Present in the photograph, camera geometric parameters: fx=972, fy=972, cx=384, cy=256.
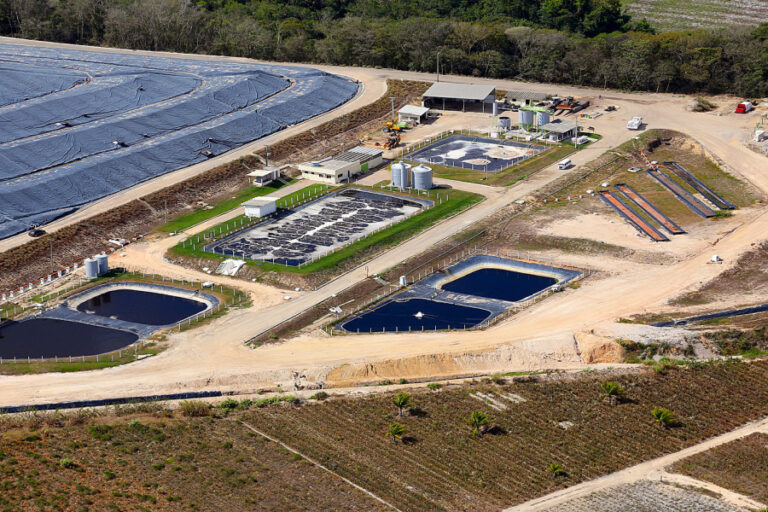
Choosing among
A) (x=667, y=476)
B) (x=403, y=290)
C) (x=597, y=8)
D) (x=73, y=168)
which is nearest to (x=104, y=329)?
(x=403, y=290)

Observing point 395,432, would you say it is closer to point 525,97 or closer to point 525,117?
point 525,117

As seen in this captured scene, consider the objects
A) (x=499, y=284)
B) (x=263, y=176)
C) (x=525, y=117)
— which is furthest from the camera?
(x=525, y=117)

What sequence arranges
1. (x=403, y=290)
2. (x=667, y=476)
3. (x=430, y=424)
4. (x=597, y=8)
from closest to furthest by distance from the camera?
(x=667, y=476)
(x=430, y=424)
(x=403, y=290)
(x=597, y=8)

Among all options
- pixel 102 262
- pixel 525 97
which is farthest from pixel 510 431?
pixel 525 97

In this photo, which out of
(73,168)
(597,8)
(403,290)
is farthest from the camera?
(597,8)

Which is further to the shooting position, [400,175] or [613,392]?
[400,175]

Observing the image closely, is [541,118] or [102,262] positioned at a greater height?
[541,118]

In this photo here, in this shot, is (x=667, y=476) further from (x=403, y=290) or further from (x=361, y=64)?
(x=361, y=64)
